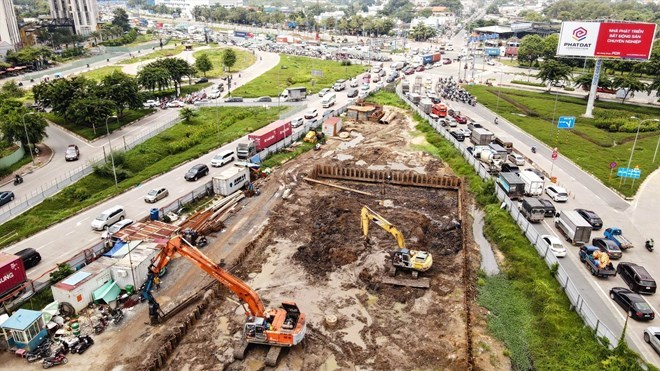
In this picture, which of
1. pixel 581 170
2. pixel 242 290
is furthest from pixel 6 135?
pixel 581 170

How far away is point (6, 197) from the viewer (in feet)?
157

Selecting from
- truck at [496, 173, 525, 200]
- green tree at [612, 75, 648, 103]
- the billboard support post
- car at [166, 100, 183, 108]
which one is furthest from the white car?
car at [166, 100, 183, 108]

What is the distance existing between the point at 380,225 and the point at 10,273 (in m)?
27.4

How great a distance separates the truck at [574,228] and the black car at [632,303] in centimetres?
730

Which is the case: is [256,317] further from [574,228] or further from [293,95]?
[293,95]

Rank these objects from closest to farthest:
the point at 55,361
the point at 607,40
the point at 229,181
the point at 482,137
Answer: the point at 55,361 → the point at 229,181 → the point at 482,137 → the point at 607,40

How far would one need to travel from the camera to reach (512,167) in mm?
54094

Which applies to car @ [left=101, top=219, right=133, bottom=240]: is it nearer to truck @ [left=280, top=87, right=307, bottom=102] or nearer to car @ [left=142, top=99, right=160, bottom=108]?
car @ [left=142, top=99, right=160, bottom=108]

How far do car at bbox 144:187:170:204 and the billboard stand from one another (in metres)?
70.4

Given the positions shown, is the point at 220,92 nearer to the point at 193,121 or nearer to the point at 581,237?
the point at 193,121

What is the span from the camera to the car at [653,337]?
87.5 feet

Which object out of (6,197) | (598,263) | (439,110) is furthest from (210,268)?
(439,110)

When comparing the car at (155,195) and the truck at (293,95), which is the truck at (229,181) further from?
the truck at (293,95)

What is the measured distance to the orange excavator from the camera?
27.4 m
